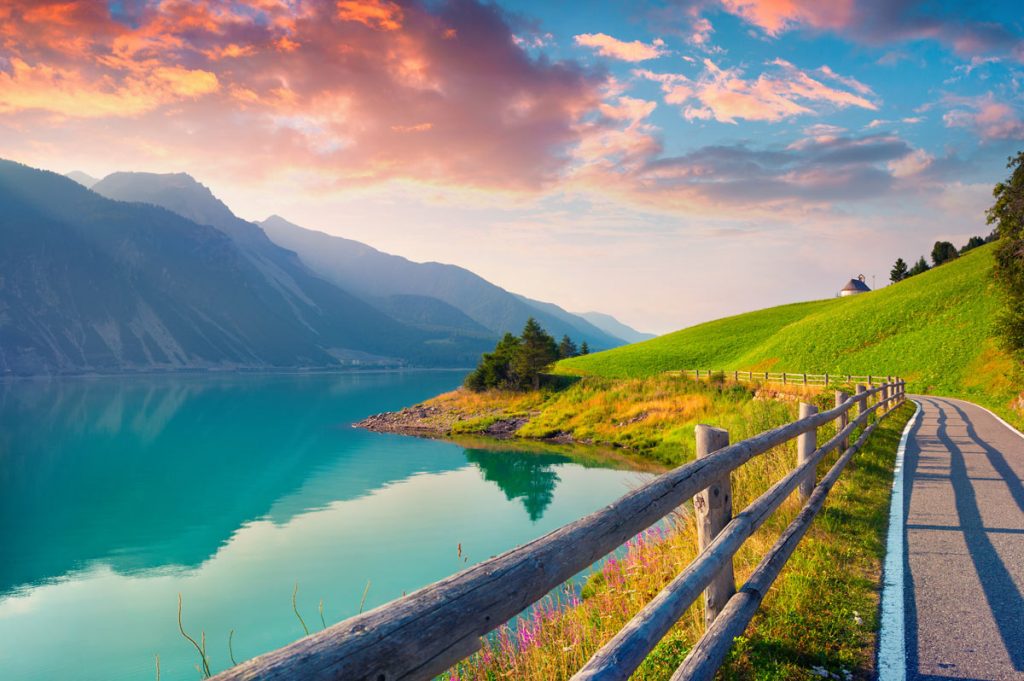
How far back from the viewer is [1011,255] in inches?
1084

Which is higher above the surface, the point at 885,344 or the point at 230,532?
the point at 885,344

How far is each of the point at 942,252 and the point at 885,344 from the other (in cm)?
7085

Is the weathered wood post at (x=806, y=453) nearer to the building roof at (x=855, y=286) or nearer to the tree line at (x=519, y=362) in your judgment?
the tree line at (x=519, y=362)

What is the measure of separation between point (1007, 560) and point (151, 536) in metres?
28.1

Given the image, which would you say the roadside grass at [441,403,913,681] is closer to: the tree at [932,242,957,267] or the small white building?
the tree at [932,242,957,267]

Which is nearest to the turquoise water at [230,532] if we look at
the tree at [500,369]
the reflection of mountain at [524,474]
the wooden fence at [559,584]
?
the reflection of mountain at [524,474]

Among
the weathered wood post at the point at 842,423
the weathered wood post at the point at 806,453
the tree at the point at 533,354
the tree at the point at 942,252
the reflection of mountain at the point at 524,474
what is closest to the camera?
the weathered wood post at the point at 806,453

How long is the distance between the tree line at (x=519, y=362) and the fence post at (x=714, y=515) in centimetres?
4513

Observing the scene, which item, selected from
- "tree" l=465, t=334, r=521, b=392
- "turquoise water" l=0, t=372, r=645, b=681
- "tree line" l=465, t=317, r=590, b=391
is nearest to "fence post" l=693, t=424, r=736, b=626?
"turquoise water" l=0, t=372, r=645, b=681

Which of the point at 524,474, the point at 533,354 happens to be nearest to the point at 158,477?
the point at 524,474

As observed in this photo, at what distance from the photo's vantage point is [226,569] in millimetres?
19469

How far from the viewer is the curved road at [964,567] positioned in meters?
4.04

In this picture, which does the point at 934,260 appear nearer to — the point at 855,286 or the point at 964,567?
the point at 855,286

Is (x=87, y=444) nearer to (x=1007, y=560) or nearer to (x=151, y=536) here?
(x=151, y=536)
